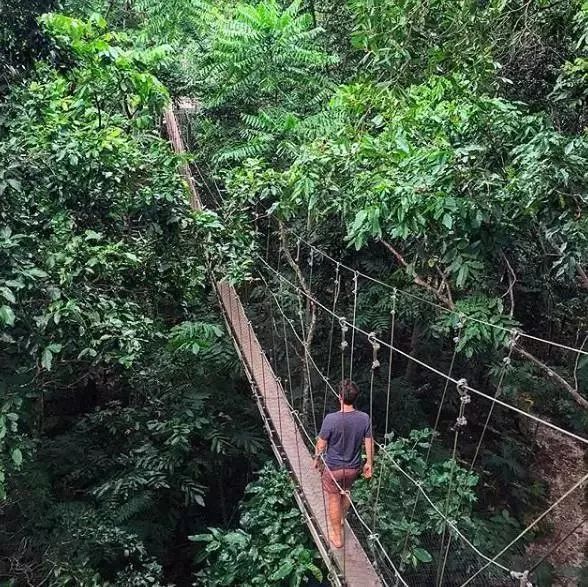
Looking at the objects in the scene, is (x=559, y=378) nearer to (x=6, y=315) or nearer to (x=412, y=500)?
(x=412, y=500)

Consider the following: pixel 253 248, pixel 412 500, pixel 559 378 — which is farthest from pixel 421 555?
pixel 253 248

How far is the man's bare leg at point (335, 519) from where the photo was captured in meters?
1.88

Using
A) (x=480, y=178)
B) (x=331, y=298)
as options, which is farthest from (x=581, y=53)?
(x=331, y=298)

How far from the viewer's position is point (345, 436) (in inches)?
72.2

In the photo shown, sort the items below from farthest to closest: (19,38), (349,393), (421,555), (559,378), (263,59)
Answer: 1. (263,59)
2. (421,555)
3. (559,378)
4. (349,393)
5. (19,38)

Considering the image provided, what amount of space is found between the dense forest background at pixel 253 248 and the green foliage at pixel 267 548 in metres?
0.01

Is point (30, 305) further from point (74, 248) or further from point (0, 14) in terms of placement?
point (0, 14)

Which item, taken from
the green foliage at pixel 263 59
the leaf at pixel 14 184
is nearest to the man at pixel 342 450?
the leaf at pixel 14 184

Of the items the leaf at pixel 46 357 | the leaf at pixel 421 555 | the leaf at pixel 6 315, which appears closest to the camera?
the leaf at pixel 6 315

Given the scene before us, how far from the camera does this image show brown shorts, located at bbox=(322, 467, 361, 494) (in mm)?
1866

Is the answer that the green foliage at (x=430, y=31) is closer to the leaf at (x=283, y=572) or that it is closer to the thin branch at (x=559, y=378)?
the thin branch at (x=559, y=378)

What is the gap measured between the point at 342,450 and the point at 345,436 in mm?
53

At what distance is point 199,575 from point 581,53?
101 inches

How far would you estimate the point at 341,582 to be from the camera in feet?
5.78
